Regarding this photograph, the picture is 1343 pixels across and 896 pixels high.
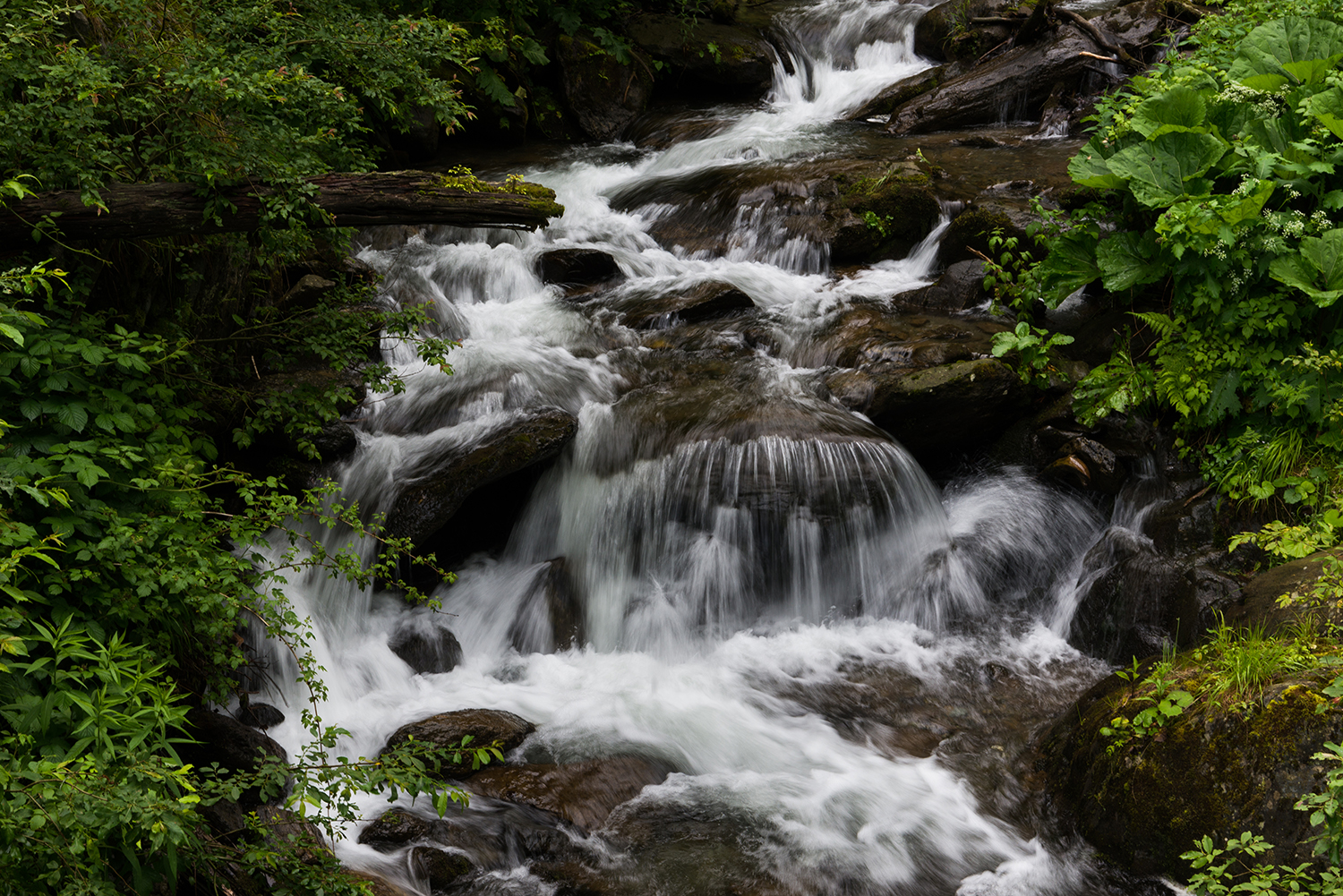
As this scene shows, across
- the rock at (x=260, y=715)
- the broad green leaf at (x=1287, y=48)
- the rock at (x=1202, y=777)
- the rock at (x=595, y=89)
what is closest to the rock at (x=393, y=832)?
the rock at (x=260, y=715)


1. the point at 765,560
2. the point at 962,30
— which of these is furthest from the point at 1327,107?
the point at 962,30

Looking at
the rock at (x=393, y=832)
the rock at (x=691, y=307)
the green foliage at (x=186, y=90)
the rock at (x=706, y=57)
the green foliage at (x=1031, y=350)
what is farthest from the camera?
the rock at (x=706, y=57)

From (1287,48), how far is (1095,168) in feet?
4.69

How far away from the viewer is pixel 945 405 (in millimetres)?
7133

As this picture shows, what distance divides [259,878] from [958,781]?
3587 mm

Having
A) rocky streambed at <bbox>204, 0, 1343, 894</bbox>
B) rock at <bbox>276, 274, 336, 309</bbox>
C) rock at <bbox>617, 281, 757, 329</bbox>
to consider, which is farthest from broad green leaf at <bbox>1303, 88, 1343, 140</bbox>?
rock at <bbox>276, 274, 336, 309</bbox>

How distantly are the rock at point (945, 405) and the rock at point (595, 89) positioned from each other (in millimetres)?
7872

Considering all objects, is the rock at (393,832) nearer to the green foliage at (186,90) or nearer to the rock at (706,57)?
the green foliage at (186,90)

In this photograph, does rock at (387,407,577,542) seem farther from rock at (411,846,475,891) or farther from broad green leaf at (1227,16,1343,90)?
broad green leaf at (1227,16,1343,90)

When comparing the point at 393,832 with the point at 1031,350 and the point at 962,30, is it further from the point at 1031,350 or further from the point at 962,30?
the point at 962,30

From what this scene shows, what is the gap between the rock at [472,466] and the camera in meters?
6.43

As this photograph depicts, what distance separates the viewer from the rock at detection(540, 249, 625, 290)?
9.54 metres

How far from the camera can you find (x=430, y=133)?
1155 cm

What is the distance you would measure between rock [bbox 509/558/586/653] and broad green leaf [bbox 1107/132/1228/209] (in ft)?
15.9
